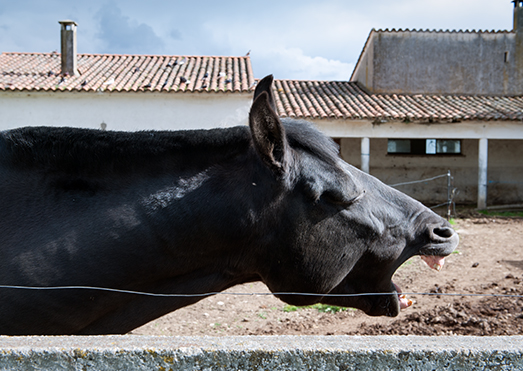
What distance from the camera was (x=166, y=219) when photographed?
1636 mm

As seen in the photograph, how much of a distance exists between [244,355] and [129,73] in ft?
53.4

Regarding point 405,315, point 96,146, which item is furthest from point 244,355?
point 405,315

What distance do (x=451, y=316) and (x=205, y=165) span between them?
3652mm

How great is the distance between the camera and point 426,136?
14.9 m

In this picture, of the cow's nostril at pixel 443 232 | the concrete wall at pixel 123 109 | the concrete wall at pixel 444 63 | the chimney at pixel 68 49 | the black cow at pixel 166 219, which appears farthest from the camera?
the concrete wall at pixel 444 63

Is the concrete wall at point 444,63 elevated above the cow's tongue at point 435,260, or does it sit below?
above

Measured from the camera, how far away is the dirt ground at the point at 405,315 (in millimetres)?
4121

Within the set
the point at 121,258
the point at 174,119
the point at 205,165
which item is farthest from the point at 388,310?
the point at 174,119

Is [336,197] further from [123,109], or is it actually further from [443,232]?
[123,109]

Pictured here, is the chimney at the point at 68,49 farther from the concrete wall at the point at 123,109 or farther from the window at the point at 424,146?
the window at the point at 424,146

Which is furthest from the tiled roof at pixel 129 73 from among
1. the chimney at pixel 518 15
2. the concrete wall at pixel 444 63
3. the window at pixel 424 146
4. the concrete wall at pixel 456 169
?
the chimney at pixel 518 15

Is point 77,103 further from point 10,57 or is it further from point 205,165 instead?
point 205,165

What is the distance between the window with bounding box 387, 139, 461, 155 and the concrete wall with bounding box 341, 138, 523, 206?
1.30ft

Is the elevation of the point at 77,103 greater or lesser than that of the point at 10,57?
lesser
